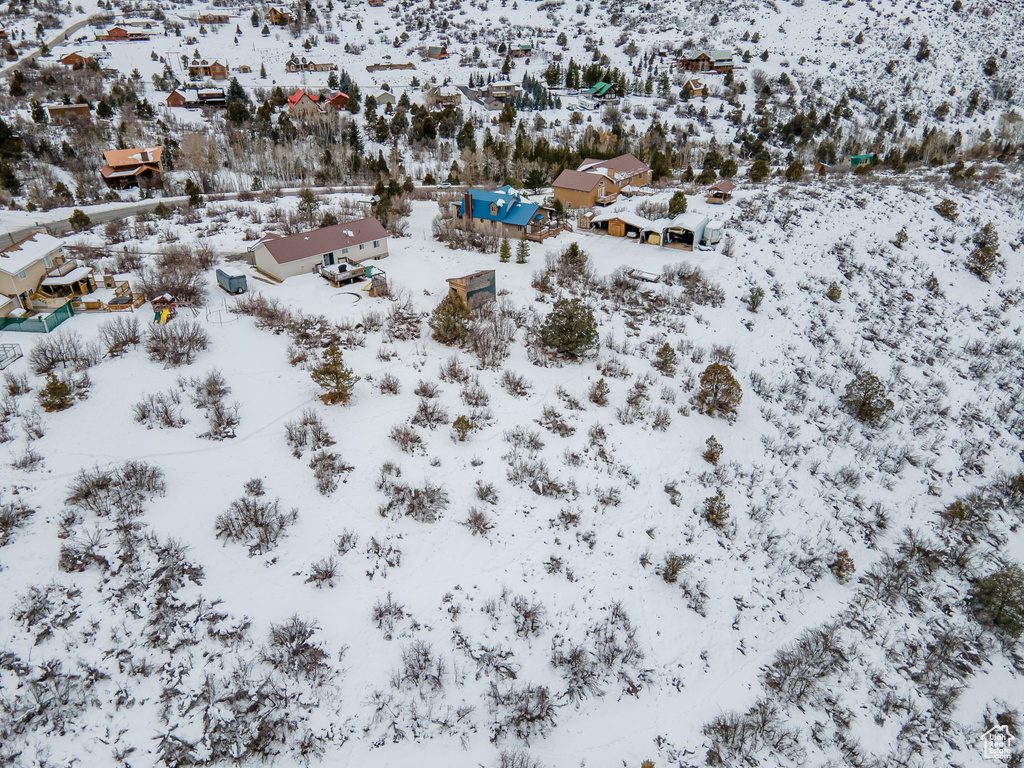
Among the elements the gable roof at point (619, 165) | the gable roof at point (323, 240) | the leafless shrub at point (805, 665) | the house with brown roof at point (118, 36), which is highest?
the house with brown roof at point (118, 36)

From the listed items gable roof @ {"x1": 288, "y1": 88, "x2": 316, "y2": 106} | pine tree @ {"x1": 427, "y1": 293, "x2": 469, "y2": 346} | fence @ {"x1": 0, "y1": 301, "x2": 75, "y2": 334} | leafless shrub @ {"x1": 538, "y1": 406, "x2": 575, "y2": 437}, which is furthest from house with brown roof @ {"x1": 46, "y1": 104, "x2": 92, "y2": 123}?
leafless shrub @ {"x1": 538, "y1": 406, "x2": 575, "y2": 437}

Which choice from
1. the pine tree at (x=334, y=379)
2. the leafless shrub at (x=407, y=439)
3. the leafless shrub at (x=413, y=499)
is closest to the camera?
the leafless shrub at (x=413, y=499)

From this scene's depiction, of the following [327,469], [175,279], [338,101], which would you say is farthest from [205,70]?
[327,469]

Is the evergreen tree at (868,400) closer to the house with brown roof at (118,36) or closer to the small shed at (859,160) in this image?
the small shed at (859,160)

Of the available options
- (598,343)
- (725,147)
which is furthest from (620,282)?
(725,147)

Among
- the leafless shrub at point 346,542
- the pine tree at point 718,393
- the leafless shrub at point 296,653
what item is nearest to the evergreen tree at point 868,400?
the pine tree at point 718,393

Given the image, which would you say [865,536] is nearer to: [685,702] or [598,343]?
[685,702]
